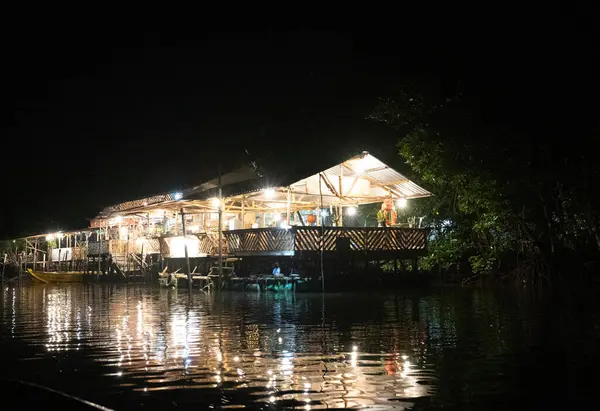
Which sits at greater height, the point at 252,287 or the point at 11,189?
the point at 11,189

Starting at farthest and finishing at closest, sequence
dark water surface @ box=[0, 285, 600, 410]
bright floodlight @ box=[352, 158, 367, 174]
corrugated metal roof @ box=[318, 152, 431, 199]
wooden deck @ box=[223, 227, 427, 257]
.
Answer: corrugated metal roof @ box=[318, 152, 431, 199]
bright floodlight @ box=[352, 158, 367, 174]
wooden deck @ box=[223, 227, 427, 257]
dark water surface @ box=[0, 285, 600, 410]

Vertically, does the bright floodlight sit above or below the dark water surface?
above

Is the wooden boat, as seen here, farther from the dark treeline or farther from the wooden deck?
the dark treeline

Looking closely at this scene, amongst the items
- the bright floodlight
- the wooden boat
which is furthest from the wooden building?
the wooden boat

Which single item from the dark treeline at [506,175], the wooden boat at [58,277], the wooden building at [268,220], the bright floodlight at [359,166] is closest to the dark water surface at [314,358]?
the dark treeline at [506,175]

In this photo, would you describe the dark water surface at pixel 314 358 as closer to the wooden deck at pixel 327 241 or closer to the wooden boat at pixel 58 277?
the wooden deck at pixel 327 241

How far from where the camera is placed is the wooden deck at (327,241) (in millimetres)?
18609

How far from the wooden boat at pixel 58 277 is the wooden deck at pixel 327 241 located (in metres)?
17.0

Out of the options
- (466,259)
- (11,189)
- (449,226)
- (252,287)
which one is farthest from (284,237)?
(11,189)

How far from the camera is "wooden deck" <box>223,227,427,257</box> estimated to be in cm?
1861

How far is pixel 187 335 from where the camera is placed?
342 inches

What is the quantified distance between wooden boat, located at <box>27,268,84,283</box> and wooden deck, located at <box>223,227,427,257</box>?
55.8 ft

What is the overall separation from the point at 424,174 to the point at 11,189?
49.9 metres

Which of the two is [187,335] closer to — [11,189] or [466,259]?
[466,259]
